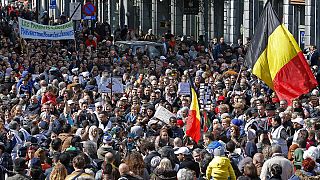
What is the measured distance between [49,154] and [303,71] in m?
5.19

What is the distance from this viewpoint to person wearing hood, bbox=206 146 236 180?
15.5 meters

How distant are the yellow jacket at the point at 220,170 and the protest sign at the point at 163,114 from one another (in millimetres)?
5028

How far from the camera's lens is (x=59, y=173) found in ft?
48.7

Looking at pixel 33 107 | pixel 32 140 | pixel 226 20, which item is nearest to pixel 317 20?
pixel 226 20

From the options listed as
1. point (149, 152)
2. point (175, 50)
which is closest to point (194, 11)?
point (175, 50)

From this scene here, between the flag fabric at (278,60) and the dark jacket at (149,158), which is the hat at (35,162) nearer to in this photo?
the dark jacket at (149,158)

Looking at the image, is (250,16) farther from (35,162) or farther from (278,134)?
(35,162)

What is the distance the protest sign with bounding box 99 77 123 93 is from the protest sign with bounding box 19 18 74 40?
8.88 m

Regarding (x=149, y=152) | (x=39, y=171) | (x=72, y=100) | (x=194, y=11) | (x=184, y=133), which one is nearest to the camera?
(x=39, y=171)

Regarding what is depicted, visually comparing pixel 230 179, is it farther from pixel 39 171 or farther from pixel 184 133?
pixel 184 133

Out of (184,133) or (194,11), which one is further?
(194,11)

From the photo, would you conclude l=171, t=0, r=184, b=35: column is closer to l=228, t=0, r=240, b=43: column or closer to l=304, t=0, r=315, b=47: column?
l=228, t=0, r=240, b=43: column

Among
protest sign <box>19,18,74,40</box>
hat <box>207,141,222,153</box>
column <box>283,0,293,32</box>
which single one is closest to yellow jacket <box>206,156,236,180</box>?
hat <box>207,141,222,153</box>

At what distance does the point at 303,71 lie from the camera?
66.0 ft
